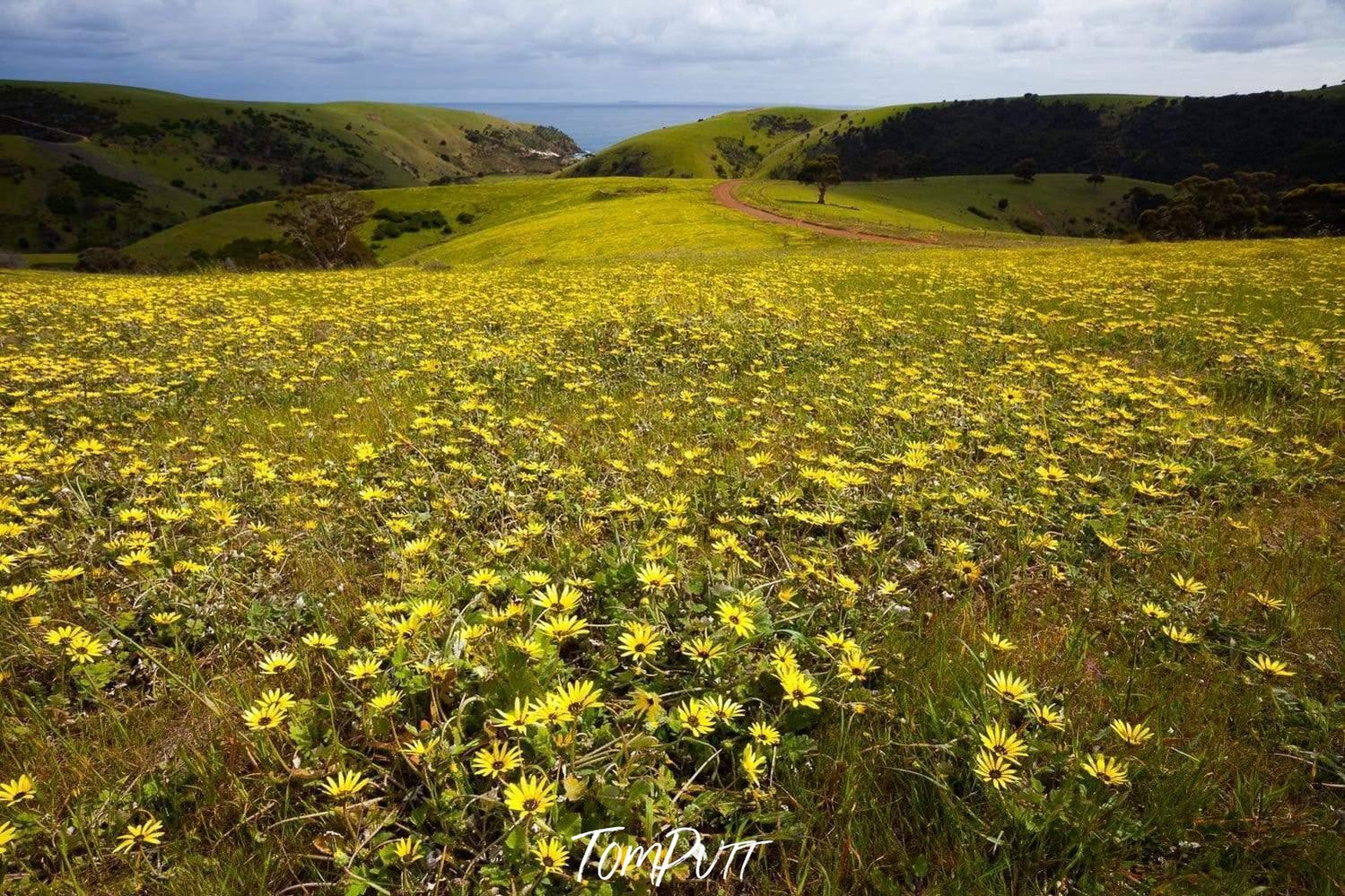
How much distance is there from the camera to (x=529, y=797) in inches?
70.9

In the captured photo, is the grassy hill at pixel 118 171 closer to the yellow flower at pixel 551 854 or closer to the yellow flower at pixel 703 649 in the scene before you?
the yellow flower at pixel 703 649

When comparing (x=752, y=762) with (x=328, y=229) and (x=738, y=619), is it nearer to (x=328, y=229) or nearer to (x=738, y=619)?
(x=738, y=619)

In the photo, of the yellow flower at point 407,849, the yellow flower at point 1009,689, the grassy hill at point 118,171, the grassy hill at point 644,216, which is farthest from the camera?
the grassy hill at point 118,171

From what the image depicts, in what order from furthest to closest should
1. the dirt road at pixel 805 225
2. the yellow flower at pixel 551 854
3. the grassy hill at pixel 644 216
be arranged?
1. the grassy hill at pixel 644 216
2. the dirt road at pixel 805 225
3. the yellow flower at pixel 551 854

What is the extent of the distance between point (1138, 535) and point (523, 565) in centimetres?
362

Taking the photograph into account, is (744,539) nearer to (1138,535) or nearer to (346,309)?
(1138,535)

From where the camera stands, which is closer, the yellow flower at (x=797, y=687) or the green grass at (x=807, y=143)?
the yellow flower at (x=797, y=687)

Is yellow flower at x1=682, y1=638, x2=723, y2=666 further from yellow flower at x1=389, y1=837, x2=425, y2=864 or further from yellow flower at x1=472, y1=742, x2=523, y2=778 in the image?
yellow flower at x1=389, y1=837, x2=425, y2=864

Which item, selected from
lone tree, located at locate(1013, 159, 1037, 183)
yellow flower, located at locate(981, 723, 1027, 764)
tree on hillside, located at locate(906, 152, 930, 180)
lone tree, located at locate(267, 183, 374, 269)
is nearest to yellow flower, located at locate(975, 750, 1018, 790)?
yellow flower, located at locate(981, 723, 1027, 764)

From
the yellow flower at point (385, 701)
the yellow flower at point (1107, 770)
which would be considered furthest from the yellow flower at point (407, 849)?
the yellow flower at point (1107, 770)

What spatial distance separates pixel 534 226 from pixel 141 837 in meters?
58.8

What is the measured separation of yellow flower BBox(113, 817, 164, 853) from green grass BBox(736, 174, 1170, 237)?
61.5 metres

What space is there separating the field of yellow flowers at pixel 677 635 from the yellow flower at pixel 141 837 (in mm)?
37

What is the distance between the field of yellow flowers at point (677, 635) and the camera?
1.95 m
